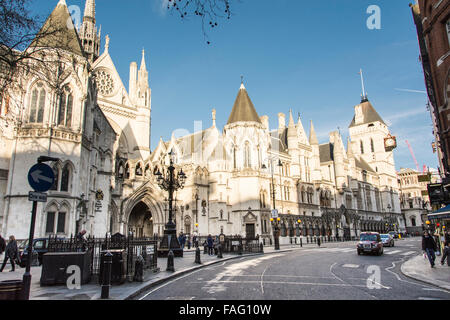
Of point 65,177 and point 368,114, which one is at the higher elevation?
point 368,114

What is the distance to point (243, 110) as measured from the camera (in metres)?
47.5

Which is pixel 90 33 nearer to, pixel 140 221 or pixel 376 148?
pixel 140 221

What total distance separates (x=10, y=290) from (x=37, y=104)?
2309 cm

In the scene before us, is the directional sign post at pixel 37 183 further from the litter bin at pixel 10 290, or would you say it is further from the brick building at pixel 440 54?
the brick building at pixel 440 54

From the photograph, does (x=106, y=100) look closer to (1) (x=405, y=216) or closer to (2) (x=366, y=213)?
(2) (x=366, y=213)

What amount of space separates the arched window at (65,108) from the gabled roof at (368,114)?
78.3 m

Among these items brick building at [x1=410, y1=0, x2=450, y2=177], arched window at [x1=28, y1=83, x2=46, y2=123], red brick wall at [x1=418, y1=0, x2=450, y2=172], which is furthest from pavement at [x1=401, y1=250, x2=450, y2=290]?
arched window at [x1=28, y1=83, x2=46, y2=123]

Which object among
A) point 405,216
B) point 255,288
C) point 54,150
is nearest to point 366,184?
point 405,216

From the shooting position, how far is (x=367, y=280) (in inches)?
421

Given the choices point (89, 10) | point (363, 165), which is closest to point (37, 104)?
point (89, 10)

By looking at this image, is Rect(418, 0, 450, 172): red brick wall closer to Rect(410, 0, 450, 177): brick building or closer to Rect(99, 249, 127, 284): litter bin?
Rect(410, 0, 450, 177): brick building

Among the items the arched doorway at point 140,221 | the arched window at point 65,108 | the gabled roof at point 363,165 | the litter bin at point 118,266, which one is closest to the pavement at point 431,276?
the litter bin at point 118,266

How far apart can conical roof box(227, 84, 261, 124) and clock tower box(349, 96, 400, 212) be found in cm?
4832
